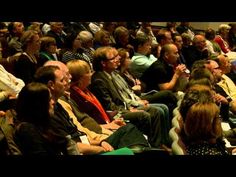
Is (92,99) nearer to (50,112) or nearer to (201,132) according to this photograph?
(50,112)

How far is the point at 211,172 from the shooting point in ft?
5.32

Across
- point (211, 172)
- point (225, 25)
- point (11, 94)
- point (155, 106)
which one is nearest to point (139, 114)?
point (155, 106)

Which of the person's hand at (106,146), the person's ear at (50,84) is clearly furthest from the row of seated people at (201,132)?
the person's ear at (50,84)

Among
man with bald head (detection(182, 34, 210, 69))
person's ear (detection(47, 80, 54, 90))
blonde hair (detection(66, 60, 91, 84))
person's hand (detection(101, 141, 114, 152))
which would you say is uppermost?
person's ear (detection(47, 80, 54, 90))

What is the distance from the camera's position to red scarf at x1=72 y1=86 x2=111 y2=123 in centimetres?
356

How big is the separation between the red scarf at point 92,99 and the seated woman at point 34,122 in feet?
3.40

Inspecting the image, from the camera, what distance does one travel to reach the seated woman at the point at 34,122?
238cm

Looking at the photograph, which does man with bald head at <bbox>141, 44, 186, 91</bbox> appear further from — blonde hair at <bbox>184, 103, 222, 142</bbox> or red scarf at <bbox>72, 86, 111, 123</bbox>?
blonde hair at <bbox>184, 103, 222, 142</bbox>

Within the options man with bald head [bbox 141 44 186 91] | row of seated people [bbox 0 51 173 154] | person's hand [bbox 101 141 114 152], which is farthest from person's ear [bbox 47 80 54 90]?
man with bald head [bbox 141 44 186 91]

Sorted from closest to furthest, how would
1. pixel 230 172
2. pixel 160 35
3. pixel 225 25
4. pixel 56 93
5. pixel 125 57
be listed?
pixel 230 172, pixel 56 93, pixel 125 57, pixel 160 35, pixel 225 25

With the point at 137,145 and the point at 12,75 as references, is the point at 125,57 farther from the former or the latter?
the point at 137,145

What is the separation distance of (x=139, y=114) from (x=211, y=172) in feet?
7.76

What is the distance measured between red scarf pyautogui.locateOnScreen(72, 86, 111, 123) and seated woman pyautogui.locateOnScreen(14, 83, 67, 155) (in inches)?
40.8

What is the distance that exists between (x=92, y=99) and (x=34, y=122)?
121 centimetres
